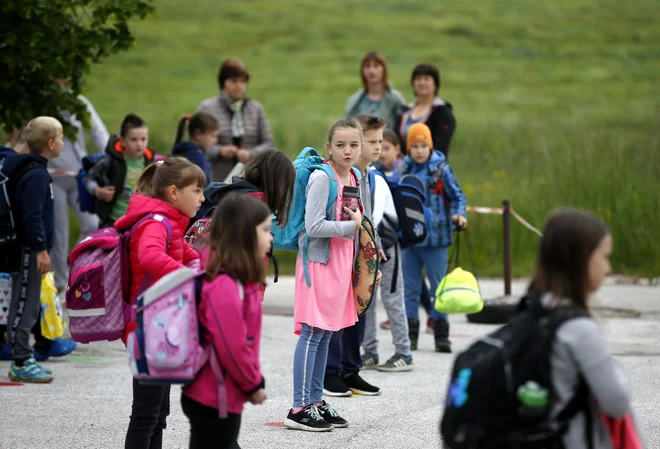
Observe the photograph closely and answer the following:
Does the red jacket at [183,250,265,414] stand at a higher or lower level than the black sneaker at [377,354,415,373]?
higher

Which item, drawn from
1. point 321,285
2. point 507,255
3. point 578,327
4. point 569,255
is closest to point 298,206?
point 321,285

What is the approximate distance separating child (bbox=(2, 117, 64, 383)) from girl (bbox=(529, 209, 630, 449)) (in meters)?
4.46

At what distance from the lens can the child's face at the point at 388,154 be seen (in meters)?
8.52

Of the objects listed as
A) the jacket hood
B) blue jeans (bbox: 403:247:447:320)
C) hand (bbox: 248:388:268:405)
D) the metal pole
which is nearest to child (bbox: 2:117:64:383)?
the jacket hood

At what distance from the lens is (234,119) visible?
10.9 meters

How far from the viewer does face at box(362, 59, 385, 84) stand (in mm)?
10453

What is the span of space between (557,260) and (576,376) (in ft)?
1.26

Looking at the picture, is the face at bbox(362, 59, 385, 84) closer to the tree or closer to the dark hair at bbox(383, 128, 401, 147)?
the dark hair at bbox(383, 128, 401, 147)

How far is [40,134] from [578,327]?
4.88 meters

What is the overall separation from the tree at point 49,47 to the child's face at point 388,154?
93.7 inches

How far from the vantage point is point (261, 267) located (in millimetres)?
4023

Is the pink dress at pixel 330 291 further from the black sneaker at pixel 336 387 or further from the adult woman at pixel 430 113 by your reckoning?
the adult woman at pixel 430 113

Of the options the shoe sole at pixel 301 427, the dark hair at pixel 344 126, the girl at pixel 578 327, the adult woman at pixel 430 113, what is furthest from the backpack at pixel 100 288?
the adult woman at pixel 430 113

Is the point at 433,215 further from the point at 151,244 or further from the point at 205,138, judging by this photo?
the point at 151,244
